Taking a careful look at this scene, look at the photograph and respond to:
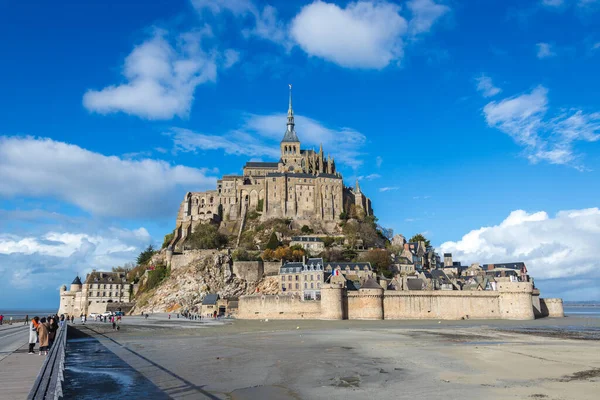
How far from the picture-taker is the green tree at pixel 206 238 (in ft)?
237

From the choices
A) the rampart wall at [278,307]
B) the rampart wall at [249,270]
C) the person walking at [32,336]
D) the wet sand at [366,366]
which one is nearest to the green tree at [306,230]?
the rampart wall at [249,270]

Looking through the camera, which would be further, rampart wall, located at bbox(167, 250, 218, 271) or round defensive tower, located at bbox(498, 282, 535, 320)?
rampart wall, located at bbox(167, 250, 218, 271)

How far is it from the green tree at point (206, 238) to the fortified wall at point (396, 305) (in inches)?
840

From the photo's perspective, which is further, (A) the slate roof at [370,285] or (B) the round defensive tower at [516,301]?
(B) the round defensive tower at [516,301]

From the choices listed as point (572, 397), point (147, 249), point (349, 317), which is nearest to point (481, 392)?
point (572, 397)

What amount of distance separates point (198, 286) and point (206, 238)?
12.7 meters

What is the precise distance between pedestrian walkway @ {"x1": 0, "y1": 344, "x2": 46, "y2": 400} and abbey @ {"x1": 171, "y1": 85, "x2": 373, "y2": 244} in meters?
65.2

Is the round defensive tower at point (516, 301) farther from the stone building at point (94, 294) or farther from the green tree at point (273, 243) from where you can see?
the stone building at point (94, 294)

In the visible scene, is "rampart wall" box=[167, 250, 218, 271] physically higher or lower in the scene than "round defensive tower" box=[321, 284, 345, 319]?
higher

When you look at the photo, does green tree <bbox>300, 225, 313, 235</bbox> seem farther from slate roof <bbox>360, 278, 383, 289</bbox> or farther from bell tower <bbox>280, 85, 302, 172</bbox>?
slate roof <bbox>360, 278, 383, 289</bbox>

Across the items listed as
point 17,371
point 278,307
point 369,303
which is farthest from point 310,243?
point 17,371

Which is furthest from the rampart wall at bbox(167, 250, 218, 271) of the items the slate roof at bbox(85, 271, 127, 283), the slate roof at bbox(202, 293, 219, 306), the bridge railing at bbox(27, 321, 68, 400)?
the bridge railing at bbox(27, 321, 68, 400)

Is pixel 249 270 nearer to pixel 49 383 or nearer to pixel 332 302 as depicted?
pixel 332 302

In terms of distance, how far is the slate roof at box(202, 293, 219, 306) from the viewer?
56688 millimetres
